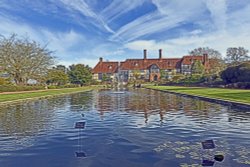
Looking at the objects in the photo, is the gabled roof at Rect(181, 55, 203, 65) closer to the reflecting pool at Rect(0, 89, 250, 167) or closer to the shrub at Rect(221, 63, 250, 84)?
A: the shrub at Rect(221, 63, 250, 84)

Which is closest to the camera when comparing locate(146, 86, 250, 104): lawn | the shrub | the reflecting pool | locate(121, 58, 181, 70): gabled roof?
the reflecting pool

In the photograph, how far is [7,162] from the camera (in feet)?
20.0

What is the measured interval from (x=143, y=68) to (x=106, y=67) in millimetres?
13346

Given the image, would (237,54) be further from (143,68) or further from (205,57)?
(143,68)

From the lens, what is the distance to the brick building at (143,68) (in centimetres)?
9145

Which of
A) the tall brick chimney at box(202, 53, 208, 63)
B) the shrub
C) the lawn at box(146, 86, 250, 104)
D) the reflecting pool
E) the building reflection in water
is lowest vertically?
the building reflection in water

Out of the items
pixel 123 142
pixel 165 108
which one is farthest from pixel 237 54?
pixel 123 142

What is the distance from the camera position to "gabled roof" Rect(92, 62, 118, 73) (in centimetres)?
9881

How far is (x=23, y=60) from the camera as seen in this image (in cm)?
4519

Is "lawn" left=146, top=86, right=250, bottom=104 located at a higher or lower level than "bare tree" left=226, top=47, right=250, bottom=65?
lower

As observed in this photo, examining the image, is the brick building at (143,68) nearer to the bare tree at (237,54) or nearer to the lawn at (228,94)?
the bare tree at (237,54)

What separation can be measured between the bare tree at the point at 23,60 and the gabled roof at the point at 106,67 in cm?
4830

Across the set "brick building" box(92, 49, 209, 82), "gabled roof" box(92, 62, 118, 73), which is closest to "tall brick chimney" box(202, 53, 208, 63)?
"brick building" box(92, 49, 209, 82)

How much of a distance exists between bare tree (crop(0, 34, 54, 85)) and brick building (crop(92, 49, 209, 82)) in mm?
45077
